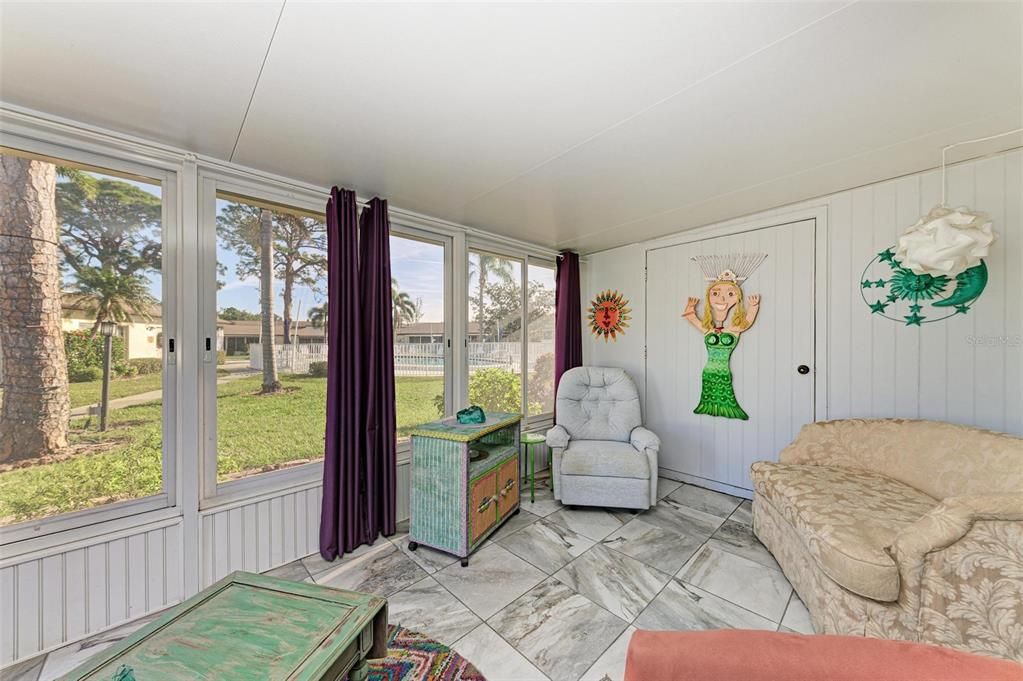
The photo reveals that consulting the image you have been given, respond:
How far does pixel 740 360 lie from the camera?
2992mm

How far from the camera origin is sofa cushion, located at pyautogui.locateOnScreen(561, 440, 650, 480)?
2699mm

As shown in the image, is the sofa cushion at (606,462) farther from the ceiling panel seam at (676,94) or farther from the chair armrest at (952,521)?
the ceiling panel seam at (676,94)

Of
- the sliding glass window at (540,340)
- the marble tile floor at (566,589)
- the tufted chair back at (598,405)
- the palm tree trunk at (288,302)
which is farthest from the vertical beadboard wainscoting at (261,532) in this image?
the sliding glass window at (540,340)

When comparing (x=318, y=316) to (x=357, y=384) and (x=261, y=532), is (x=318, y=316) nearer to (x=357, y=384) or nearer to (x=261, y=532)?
(x=357, y=384)

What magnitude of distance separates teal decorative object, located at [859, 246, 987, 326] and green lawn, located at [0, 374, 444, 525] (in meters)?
3.73

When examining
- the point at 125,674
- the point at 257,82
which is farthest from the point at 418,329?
the point at 125,674

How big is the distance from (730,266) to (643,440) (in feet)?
5.40

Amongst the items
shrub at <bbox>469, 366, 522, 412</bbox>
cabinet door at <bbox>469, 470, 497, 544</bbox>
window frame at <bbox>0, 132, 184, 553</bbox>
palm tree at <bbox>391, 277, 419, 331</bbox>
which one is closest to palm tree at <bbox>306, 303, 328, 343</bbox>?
palm tree at <bbox>391, 277, 419, 331</bbox>

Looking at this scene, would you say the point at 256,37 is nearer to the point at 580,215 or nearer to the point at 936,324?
the point at 580,215

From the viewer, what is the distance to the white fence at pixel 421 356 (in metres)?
2.24

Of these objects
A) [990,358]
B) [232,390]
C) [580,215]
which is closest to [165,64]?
[232,390]

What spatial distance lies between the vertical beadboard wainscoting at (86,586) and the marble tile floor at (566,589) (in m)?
0.08

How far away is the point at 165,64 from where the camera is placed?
128 cm

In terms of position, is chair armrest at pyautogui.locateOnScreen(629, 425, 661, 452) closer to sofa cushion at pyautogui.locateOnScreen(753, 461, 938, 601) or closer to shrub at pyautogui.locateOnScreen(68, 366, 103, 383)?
sofa cushion at pyautogui.locateOnScreen(753, 461, 938, 601)
